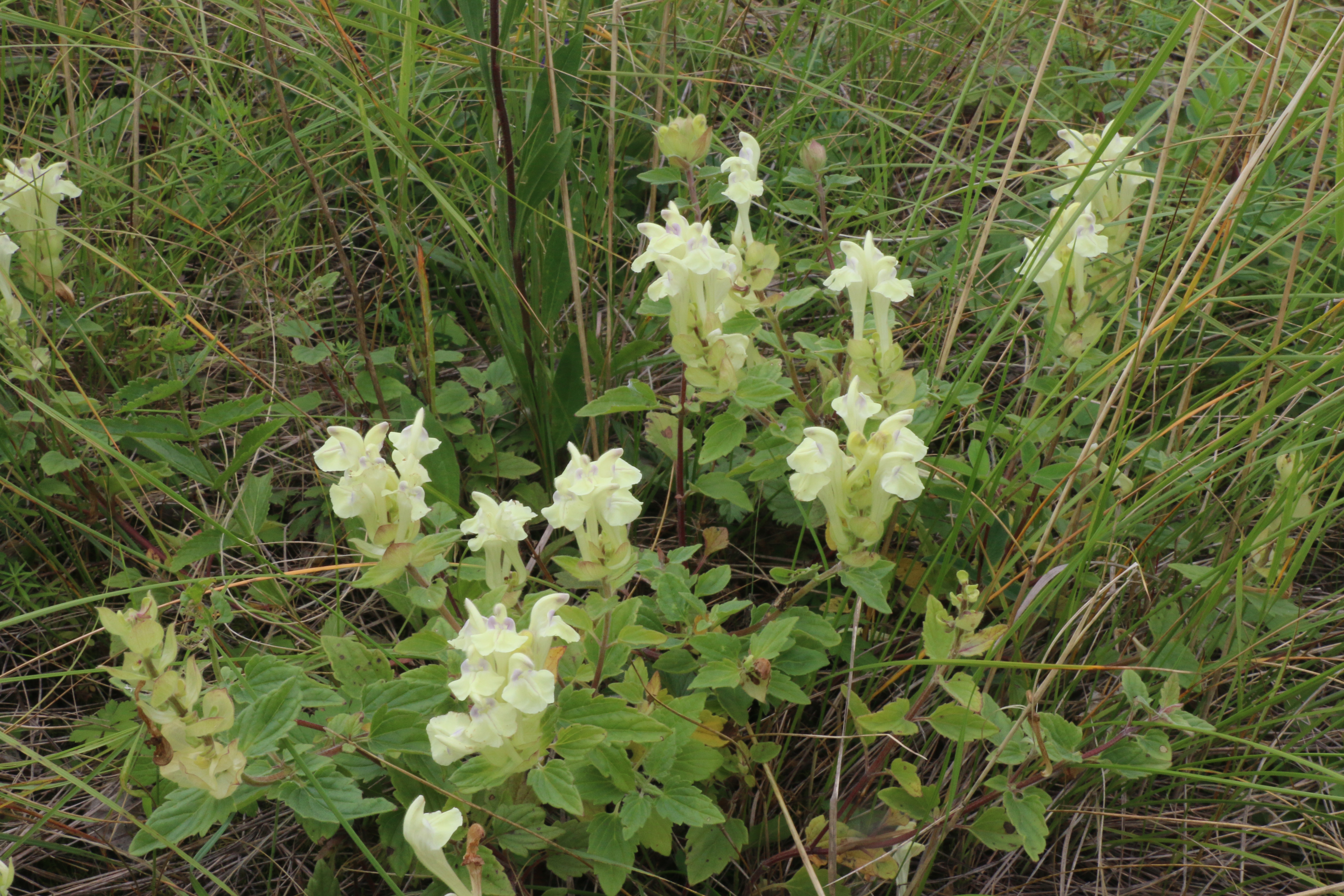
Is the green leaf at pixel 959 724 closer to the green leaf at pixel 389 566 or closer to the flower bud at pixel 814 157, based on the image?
the green leaf at pixel 389 566

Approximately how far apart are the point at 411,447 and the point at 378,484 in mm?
67

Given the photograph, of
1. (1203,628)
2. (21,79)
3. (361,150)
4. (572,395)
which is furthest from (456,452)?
(21,79)

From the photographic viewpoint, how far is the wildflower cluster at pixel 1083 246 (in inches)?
63.3

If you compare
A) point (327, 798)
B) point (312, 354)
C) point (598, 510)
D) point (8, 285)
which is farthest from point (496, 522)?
point (8, 285)

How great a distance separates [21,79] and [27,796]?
208cm

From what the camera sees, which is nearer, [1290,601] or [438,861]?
[438,861]

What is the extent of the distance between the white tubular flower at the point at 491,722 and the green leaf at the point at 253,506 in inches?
32.7

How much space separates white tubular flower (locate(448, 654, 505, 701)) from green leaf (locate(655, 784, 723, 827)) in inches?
11.0

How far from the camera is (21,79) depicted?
274cm

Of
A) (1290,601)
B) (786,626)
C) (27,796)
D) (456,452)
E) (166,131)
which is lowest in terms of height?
(27,796)

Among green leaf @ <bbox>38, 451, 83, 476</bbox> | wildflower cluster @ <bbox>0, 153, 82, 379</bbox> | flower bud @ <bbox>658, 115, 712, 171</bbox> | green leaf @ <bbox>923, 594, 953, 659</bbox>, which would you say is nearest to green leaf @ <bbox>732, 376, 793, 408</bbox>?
green leaf @ <bbox>923, 594, 953, 659</bbox>

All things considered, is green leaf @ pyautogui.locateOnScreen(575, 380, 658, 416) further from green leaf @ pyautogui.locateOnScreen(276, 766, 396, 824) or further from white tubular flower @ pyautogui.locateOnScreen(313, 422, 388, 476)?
green leaf @ pyautogui.locateOnScreen(276, 766, 396, 824)

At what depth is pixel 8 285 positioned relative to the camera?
187 cm

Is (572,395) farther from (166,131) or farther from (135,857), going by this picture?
(166,131)
